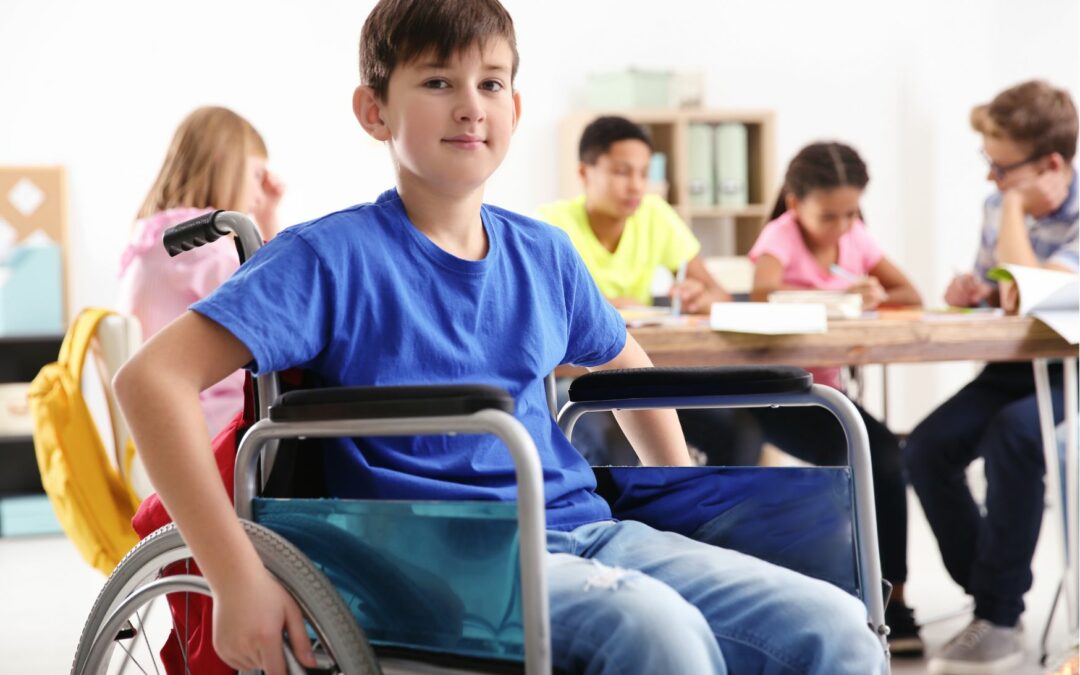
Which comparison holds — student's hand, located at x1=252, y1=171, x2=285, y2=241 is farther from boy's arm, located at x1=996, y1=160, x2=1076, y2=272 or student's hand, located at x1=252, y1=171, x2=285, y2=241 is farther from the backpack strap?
boy's arm, located at x1=996, y1=160, x2=1076, y2=272

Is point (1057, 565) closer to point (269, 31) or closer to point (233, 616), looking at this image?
point (233, 616)

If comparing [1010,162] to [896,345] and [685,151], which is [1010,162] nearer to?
[896,345]

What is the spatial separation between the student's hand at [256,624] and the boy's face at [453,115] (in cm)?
42

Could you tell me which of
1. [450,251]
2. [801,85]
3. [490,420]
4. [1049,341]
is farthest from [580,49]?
[490,420]

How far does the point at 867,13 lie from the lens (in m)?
5.36

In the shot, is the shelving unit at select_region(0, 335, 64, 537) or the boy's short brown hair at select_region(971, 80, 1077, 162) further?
the shelving unit at select_region(0, 335, 64, 537)

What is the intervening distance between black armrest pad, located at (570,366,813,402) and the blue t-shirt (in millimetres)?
71

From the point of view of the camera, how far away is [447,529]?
3.19 ft

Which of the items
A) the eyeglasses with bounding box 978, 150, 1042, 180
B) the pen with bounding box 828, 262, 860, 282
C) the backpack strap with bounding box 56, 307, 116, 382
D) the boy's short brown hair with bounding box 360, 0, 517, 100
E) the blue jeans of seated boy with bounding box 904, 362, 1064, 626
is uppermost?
the boy's short brown hair with bounding box 360, 0, 517, 100

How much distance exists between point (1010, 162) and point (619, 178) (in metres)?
0.90

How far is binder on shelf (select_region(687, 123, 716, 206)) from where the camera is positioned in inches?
191

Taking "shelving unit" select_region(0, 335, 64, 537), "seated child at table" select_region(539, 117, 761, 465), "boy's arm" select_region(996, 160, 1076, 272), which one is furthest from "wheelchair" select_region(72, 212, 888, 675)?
"shelving unit" select_region(0, 335, 64, 537)

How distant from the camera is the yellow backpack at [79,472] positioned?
5.83 ft

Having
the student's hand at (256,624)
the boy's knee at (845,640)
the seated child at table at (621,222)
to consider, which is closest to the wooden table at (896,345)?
the seated child at table at (621,222)
